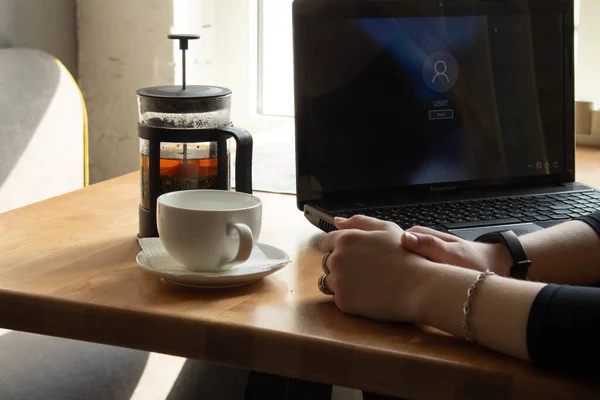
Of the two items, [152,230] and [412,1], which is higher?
[412,1]

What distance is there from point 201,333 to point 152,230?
0.93 ft

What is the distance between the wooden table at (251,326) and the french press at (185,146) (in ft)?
0.30

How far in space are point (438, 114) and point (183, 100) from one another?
1.28 feet

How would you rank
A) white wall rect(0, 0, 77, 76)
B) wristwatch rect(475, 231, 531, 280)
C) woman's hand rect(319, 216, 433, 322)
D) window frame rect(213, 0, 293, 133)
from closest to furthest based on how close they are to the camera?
1. woman's hand rect(319, 216, 433, 322)
2. wristwatch rect(475, 231, 531, 280)
3. white wall rect(0, 0, 77, 76)
4. window frame rect(213, 0, 293, 133)

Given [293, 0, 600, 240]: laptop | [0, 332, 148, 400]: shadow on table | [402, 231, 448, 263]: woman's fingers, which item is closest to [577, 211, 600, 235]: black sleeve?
[293, 0, 600, 240]: laptop

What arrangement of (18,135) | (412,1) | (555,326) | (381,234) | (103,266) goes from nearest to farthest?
(555,326) → (381,234) → (103,266) → (412,1) → (18,135)

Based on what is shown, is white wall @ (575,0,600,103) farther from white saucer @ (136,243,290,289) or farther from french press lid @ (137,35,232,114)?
Answer: white saucer @ (136,243,290,289)

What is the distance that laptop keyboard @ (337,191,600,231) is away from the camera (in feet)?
3.51

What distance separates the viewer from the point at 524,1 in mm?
1279

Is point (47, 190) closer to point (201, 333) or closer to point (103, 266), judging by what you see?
point (103, 266)

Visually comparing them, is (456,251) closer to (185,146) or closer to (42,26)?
(185,146)

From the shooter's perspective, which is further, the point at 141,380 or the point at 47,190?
the point at 47,190

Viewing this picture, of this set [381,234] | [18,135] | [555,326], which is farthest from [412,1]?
[18,135]

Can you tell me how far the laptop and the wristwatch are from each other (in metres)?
0.11
